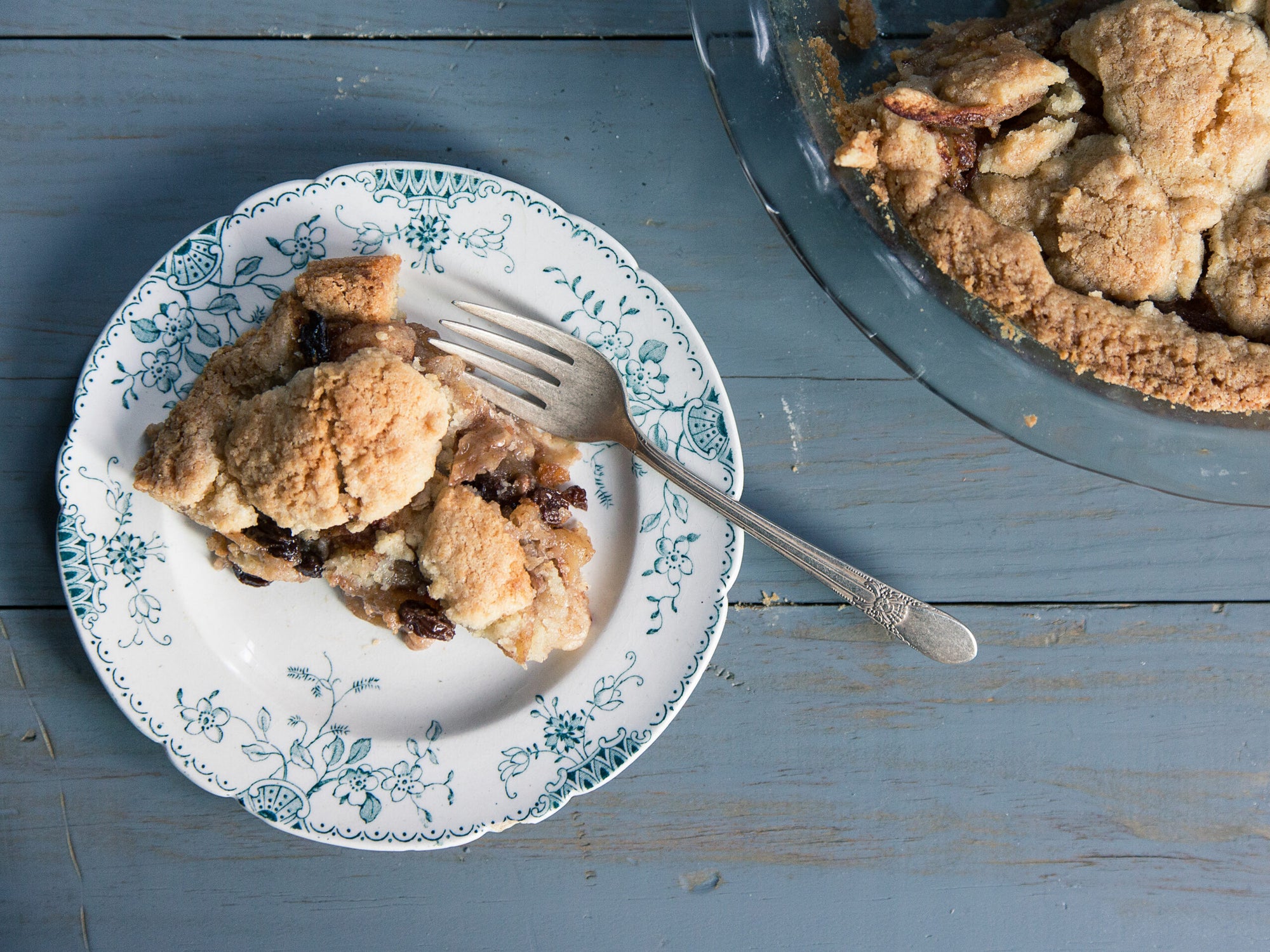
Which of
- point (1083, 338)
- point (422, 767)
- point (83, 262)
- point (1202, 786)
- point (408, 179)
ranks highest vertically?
point (1083, 338)

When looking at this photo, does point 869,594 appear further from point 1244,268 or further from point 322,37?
point 322,37

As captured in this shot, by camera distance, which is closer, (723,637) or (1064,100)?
(1064,100)

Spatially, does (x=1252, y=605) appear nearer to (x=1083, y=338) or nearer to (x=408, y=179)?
(x=1083, y=338)

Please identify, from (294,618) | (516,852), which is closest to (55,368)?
(294,618)

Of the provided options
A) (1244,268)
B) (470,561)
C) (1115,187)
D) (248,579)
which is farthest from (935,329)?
(248,579)

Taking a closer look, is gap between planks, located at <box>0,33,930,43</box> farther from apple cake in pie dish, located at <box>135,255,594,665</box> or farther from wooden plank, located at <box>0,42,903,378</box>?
apple cake in pie dish, located at <box>135,255,594,665</box>

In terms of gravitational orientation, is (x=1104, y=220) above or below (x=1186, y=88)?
below

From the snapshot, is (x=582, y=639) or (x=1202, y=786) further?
(x=1202, y=786)
